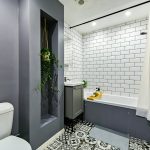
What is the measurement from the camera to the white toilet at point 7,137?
1154 millimetres

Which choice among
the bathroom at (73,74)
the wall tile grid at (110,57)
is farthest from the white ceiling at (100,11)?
the wall tile grid at (110,57)

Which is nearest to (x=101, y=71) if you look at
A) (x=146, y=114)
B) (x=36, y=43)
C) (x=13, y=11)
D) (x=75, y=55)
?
(x=75, y=55)

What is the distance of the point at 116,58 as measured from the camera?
3010 mm

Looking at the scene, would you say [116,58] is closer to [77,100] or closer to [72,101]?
[77,100]

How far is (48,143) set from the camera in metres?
1.82

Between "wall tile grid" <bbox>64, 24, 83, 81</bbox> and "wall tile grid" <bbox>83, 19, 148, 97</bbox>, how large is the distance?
280 mm

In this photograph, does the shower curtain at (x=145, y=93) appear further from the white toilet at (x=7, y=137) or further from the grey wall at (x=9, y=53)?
the grey wall at (x=9, y=53)

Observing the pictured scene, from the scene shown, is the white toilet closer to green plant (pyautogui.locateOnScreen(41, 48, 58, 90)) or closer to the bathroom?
the bathroom

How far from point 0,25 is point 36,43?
488 millimetres

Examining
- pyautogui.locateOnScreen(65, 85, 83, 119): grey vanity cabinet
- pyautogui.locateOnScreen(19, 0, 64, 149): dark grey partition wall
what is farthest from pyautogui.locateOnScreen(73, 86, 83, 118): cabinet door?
pyautogui.locateOnScreen(19, 0, 64, 149): dark grey partition wall

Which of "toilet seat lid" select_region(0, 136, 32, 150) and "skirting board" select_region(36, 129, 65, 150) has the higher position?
"toilet seat lid" select_region(0, 136, 32, 150)

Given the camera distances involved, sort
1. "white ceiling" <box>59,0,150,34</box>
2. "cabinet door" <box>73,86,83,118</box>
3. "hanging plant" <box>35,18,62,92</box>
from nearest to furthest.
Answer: "hanging plant" <box>35,18,62,92</box> → "white ceiling" <box>59,0,150,34</box> → "cabinet door" <box>73,86,83,118</box>

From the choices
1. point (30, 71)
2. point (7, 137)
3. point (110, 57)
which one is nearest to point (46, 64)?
point (30, 71)

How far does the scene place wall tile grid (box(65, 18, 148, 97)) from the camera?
2.74m
